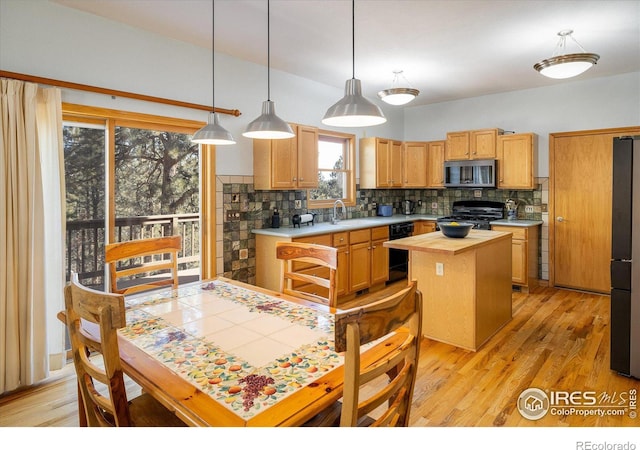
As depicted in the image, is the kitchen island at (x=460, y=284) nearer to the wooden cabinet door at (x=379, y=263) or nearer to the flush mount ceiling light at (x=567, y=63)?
the wooden cabinet door at (x=379, y=263)

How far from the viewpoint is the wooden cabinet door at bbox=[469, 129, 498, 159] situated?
523 centimetres

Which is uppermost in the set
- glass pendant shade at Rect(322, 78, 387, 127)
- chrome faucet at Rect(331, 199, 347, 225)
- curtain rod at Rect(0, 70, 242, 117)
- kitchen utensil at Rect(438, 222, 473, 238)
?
curtain rod at Rect(0, 70, 242, 117)

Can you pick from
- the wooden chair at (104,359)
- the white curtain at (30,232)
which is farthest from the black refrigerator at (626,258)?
the white curtain at (30,232)

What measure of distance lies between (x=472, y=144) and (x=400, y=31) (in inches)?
105

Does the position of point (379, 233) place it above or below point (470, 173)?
below

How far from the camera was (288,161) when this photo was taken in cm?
415

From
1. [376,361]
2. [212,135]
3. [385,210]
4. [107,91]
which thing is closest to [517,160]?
[385,210]

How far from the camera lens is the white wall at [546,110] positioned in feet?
14.9

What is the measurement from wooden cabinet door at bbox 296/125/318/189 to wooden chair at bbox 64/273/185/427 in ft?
9.94

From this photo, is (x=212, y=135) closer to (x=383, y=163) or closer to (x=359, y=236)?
(x=359, y=236)

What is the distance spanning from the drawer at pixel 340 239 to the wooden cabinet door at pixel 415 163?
2039 mm

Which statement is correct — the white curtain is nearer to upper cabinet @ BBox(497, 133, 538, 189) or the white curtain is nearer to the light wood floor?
the light wood floor

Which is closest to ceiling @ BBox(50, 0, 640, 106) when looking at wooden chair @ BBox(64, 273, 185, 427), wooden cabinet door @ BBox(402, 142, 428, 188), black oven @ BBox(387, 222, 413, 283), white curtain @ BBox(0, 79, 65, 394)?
white curtain @ BBox(0, 79, 65, 394)
